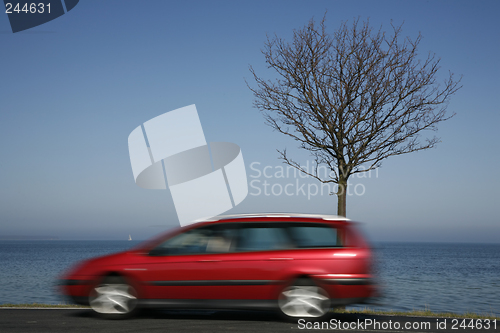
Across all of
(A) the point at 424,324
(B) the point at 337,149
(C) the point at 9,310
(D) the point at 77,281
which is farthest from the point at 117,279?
(B) the point at 337,149

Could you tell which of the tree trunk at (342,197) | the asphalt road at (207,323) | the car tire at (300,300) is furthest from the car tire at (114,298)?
the tree trunk at (342,197)

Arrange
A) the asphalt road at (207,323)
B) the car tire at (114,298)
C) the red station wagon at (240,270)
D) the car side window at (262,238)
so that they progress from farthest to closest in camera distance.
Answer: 1. the car tire at (114,298)
2. the car side window at (262,238)
3. the red station wagon at (240,270)
4. the asphalt road at (207,323)

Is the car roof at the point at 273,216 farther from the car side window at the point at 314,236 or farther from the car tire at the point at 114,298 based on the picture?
the car tire at the point at 114,298

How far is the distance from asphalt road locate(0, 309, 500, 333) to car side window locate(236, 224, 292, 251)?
1.14 meters

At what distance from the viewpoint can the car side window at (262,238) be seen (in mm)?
7500

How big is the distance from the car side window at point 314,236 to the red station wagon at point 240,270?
1 centimetres

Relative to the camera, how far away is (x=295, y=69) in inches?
450

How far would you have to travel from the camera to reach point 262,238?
7.60 metres

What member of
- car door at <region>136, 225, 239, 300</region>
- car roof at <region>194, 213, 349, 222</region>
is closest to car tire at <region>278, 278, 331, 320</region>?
car door at <region>136, 225, 239, 300</region>

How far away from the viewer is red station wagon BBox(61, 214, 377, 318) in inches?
285

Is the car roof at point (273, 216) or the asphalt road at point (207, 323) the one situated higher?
the car roof at point (273, 216)

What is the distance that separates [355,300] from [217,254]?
2186 mm

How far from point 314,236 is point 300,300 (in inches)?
38.9

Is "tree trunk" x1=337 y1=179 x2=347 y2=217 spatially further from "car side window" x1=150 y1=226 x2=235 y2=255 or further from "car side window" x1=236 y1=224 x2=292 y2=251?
"car side window" x1=150 y1=226 x2=235 y2=255
